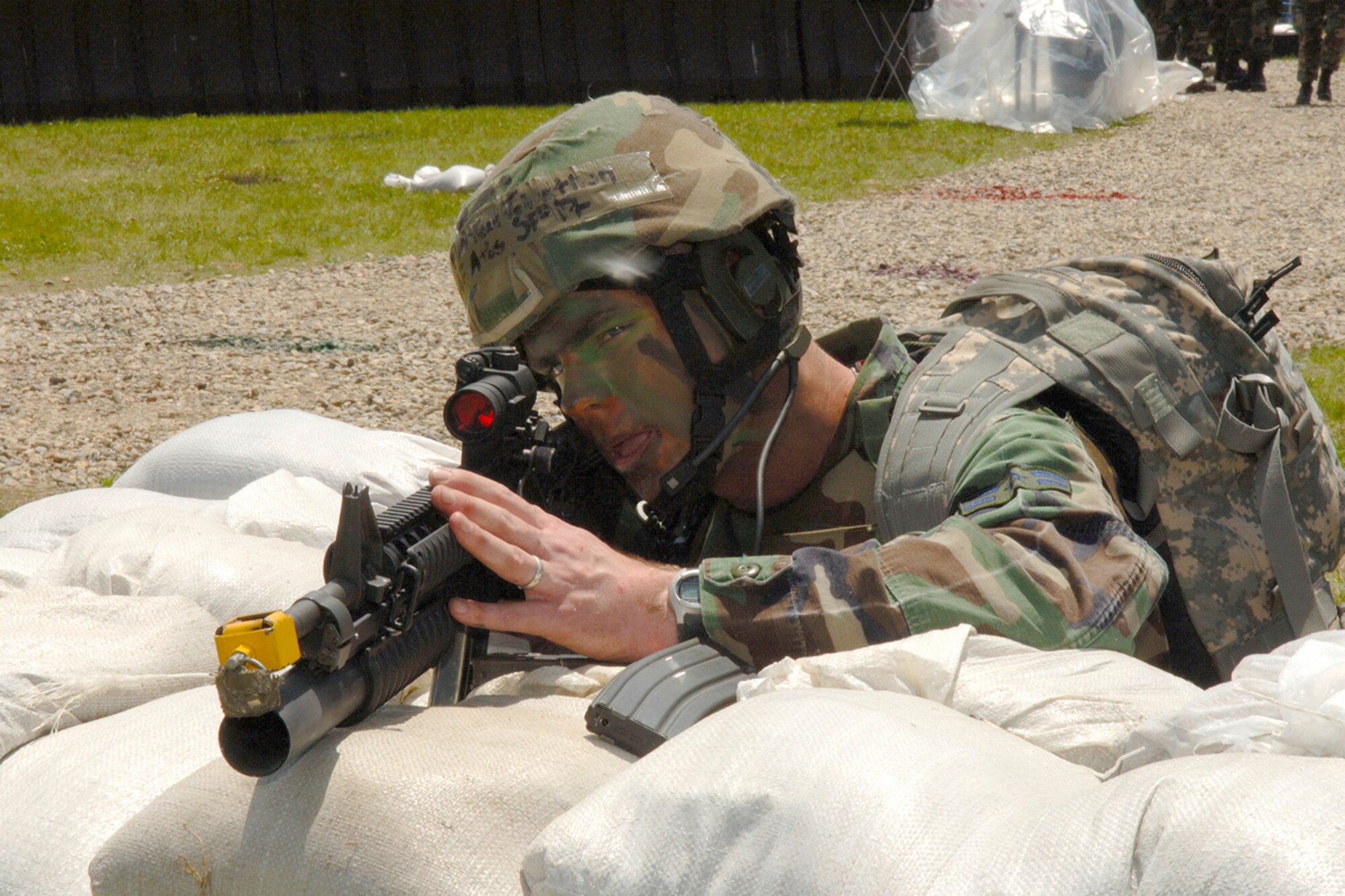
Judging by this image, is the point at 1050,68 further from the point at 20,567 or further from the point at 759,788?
the point at 759,788

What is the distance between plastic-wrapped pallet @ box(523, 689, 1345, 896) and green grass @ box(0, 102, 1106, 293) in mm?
8051

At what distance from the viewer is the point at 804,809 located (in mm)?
1353

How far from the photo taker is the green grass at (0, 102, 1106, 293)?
369 inches

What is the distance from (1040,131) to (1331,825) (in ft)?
44.4

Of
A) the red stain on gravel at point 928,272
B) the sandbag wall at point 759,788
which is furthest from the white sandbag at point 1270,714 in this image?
the red stain on gravel at point 928,272

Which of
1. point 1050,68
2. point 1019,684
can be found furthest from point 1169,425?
point 1050,68

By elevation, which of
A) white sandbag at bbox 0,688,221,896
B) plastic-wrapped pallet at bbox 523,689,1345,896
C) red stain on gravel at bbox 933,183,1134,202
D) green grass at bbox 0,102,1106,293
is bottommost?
red stain on gravel at bbox 933,183,1134,202

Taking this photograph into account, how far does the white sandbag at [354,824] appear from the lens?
4.91 feet

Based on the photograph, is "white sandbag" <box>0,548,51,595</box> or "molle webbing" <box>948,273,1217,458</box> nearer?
"molle webbing" <box>948,273,1217,458</box>

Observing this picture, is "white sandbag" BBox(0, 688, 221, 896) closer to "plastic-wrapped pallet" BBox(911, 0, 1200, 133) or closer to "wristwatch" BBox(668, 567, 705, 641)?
"wristwatch" BBox(668, 567, 705, 641)

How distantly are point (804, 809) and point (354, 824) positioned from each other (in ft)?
1.67

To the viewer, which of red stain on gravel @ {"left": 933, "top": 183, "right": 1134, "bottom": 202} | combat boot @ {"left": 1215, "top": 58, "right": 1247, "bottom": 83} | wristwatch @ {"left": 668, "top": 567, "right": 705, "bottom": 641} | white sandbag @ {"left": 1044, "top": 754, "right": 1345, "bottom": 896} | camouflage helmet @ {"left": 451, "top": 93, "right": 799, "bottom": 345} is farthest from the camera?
combat boot @ {"left": 1215, "top": 58, "right": 1247, "bottom": 83}

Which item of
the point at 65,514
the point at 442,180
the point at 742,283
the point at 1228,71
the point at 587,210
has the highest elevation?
the point at 587,210

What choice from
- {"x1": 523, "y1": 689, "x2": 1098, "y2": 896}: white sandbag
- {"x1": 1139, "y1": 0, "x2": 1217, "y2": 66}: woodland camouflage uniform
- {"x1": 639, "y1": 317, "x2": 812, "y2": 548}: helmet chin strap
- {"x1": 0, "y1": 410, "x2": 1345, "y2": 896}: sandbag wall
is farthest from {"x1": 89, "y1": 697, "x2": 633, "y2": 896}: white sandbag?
{"x1": 1139, "y1": 0, "x2": 1217, "y2": 66}: woodland camouflage uniform
